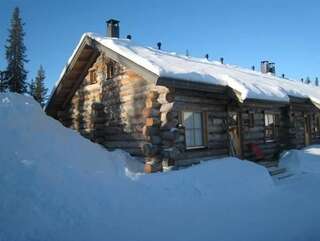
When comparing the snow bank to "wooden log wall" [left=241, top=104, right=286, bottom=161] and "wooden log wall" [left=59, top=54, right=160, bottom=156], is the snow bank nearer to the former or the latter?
"wooden log wall" [left=241, top=104, right=286, bottom=161]

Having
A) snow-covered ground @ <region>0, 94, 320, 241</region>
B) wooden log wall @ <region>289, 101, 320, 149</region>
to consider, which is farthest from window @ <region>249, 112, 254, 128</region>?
snow-covered ground @ <region>0, 94, 320, 241</region>

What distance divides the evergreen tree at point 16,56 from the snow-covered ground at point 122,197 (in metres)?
14.3

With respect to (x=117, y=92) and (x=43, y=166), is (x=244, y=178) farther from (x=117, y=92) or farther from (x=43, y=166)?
(x=117, y=92)

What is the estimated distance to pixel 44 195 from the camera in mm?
5926

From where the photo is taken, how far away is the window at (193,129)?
11.1 meters

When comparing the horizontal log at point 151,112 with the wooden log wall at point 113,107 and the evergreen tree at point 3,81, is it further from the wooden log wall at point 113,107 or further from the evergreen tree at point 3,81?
the evergreen tree at point 3,81

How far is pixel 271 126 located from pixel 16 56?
18934 mm

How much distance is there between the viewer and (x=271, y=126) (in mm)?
14891

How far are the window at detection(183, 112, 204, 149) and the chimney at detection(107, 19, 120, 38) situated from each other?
609 centimetres

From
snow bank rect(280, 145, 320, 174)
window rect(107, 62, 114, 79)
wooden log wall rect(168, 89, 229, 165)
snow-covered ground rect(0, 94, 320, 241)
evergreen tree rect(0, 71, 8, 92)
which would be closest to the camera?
snow-covered ground rect(0, 94, 320, 241)

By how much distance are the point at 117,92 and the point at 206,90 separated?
384 cm

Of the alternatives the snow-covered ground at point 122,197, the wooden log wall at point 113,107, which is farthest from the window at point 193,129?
the snow-covered ground at point 122,197

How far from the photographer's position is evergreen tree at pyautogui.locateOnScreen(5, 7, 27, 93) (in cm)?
2292

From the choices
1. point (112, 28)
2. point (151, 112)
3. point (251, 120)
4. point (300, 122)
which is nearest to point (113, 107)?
point (151, 112)
